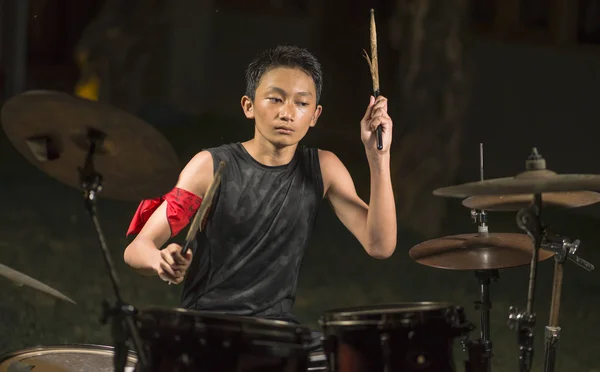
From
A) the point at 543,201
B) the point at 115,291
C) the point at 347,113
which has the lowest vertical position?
the point at 115,291

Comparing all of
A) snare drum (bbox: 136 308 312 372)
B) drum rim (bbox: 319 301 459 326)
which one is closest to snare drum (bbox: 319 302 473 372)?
drum rim (bbox: 319 301 459 326)

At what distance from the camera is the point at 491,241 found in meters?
A: 3.15

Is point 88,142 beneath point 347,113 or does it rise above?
beneath

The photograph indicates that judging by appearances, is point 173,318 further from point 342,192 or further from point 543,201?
point 543,201

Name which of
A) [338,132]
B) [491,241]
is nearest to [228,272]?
[491,241]

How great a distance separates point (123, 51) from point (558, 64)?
88.5 inches

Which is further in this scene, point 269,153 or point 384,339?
point 269,153

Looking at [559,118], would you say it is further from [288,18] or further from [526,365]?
[526,365]

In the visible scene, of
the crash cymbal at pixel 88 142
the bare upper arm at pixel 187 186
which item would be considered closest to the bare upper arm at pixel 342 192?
the bare upper arm at pixel 187 186

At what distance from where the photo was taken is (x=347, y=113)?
4.44 metres

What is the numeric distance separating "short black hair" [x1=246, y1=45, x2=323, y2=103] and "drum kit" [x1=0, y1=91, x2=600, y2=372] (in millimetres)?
785

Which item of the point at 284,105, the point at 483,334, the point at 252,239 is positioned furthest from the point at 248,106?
the point at 483,334

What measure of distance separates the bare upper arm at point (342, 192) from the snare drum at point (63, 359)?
956 millimetres

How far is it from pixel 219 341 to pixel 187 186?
90 centimetres
